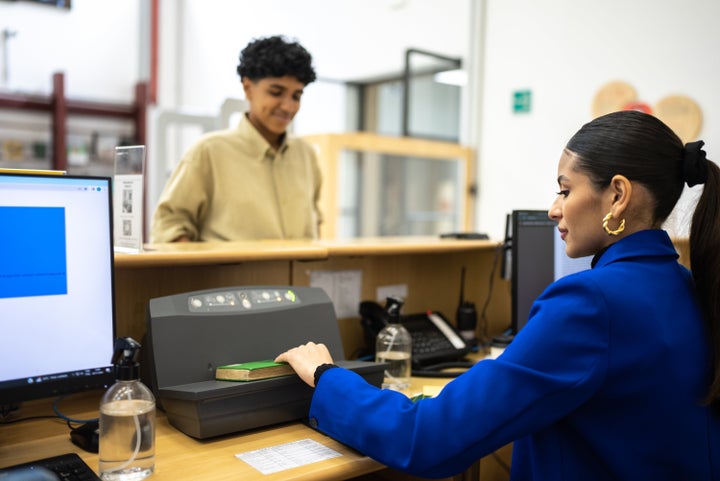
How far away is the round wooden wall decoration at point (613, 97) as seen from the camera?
365cm

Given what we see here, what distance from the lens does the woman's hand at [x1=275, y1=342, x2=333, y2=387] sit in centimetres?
114

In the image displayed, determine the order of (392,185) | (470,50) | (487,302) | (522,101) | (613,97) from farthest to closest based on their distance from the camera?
(392,185) → (470,50) → (522,101) → (613,97) → (487,302)

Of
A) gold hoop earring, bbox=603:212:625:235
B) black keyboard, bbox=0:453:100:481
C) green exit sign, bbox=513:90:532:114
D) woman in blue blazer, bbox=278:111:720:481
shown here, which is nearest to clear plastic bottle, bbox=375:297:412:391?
woman in blue blazer, bbox=278:111:720:481

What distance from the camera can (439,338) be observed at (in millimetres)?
1775

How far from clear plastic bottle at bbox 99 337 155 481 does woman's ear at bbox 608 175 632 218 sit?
749 millimetres

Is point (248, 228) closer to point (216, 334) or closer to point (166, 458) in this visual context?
point (216, 334)

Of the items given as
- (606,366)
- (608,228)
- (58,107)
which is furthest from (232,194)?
(58,107)

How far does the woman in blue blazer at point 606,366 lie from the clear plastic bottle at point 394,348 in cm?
50

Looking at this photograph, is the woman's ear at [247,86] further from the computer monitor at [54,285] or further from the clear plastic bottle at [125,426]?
the clear plastic bottle at [125,426]

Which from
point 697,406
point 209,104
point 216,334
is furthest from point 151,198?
point 697,406

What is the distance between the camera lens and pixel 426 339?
5.75 ft

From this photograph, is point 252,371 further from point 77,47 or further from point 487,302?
point 77,47

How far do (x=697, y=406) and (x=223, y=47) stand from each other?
18.8ft

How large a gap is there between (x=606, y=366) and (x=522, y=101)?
140 inches
